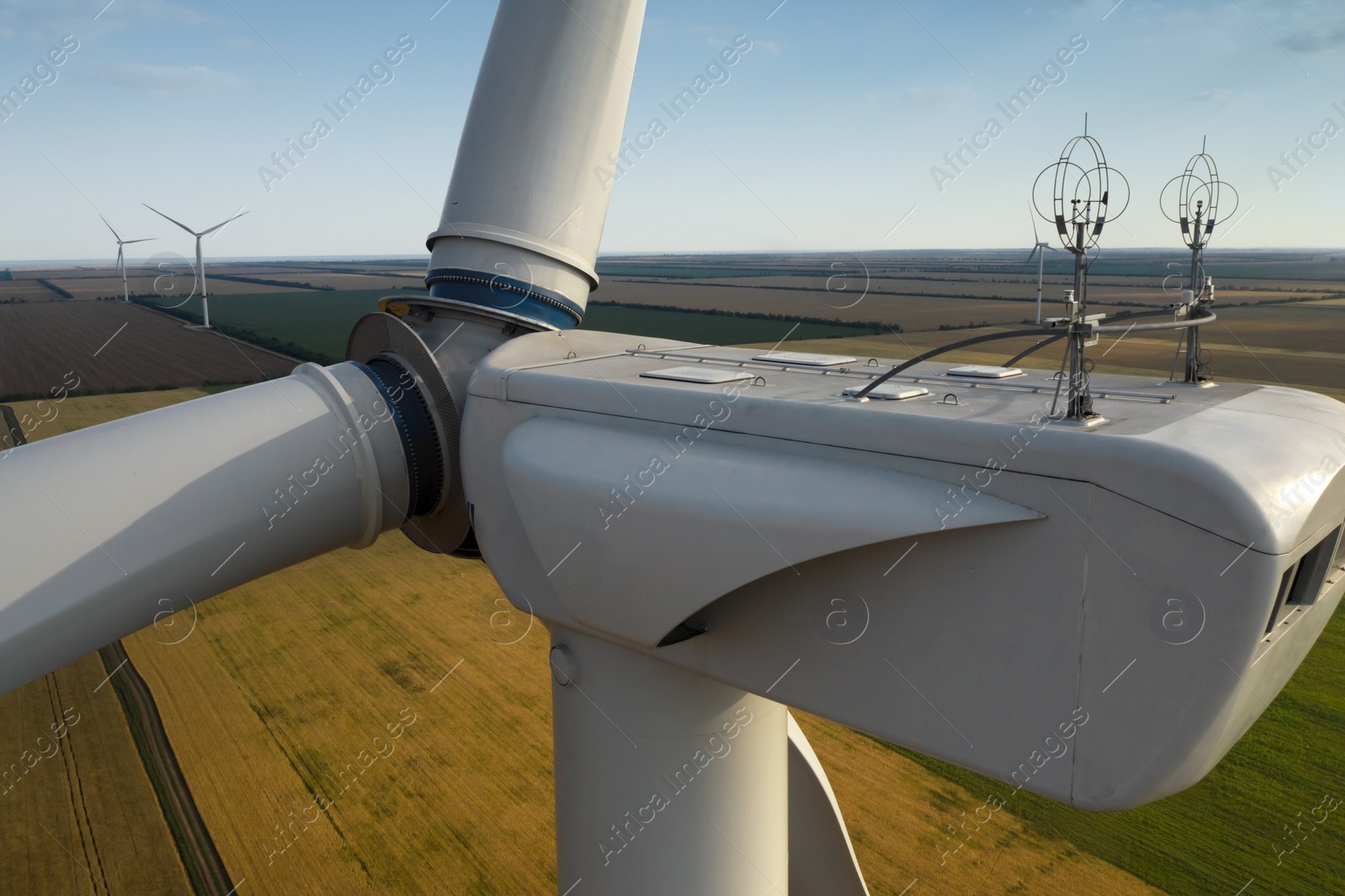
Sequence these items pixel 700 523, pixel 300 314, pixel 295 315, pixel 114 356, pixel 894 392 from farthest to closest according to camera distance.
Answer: pixel 300 314, pixel 295 315, pixel 114 356, pixel 894 392, pixel 700 523

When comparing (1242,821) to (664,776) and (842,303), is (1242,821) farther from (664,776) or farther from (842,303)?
(842,303)

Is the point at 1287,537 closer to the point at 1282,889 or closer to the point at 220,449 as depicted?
the point at 220,449

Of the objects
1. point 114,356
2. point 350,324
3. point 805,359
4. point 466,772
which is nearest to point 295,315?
point 350,324

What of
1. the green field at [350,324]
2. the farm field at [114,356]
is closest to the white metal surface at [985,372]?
the green field at [350,324]

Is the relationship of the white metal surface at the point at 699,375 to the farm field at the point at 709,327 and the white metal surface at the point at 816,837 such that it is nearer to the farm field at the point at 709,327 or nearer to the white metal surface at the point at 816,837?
the white metal surface at the point at 816,837

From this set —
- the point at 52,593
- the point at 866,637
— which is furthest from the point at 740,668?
the point at 52,593

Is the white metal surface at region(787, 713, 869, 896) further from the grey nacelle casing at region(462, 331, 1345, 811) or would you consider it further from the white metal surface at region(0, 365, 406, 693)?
the white metal surface at region(0, 365, 406, 693)
